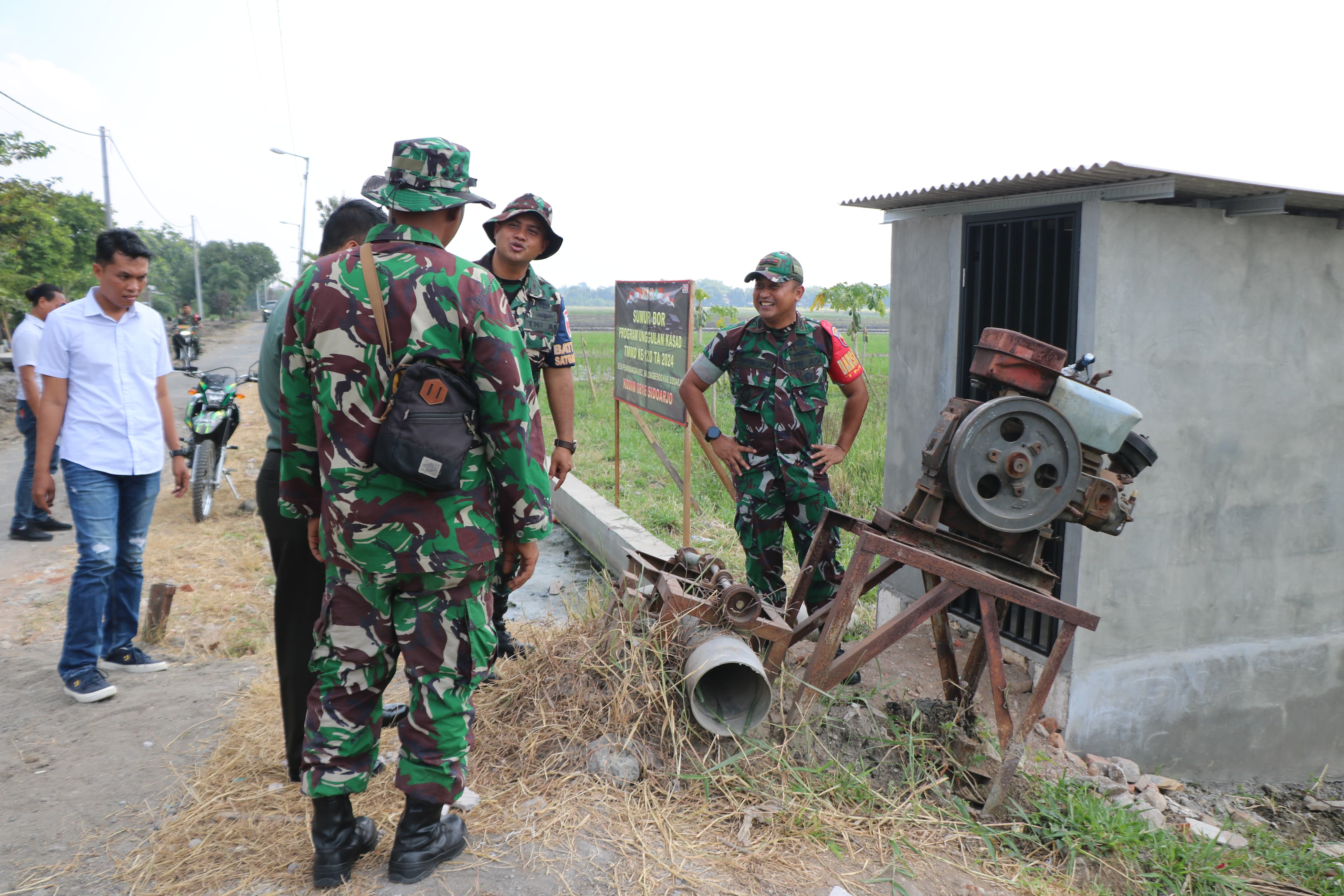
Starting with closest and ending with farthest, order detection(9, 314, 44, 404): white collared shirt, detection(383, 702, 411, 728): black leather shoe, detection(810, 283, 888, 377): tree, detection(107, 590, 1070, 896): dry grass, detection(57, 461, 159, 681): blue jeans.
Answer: detection(107, 590, 1070, 896): dry grass < detection(383, 702, 411, 728): black leather shoe < detection(57, 461, 159, 681): blue jeans < detection(9, 314, 44, 404): white collared shirt < detection(810, 283, 888, 377): tree

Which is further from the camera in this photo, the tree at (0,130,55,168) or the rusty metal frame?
the tree at (0,130,55,168)

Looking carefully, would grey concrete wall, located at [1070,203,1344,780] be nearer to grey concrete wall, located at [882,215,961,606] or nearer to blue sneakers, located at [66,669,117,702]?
grey concrete wall, located at [882,215,961,606]

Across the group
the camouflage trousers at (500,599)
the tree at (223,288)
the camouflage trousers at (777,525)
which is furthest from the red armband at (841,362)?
the tree at (223,288)

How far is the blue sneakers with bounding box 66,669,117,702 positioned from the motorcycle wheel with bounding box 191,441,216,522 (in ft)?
11.9

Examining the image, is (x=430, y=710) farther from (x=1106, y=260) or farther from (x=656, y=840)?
(x=1106, y=260)

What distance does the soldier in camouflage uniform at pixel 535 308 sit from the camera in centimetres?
380

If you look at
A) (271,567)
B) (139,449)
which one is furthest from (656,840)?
(271,567)

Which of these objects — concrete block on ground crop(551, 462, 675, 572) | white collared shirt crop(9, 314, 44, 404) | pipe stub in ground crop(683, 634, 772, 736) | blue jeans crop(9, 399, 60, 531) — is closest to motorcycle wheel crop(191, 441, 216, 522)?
blue jeans crop(9, 399, 60, 531)

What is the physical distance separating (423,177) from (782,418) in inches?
91.7

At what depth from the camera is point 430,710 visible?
2.39 metres

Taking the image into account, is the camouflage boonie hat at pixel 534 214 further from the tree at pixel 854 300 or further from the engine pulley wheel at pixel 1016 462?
the tree at pixel 854 300

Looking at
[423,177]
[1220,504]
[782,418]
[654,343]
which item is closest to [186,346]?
[654,343]

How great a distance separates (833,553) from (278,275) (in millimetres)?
78475

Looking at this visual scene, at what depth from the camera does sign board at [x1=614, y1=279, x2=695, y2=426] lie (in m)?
5.98
